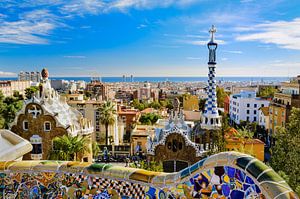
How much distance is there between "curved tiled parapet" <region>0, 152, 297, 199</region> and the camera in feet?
8.47

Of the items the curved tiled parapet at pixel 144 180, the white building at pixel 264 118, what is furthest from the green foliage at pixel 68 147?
the white building at pixel 264 118

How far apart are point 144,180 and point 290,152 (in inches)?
430

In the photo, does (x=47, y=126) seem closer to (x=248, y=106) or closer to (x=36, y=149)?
(x=36, y=149)

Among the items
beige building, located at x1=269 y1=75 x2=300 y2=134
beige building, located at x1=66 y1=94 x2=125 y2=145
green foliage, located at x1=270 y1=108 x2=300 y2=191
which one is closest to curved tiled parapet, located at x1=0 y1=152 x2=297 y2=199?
green foliage, located at x1=270 y1=108 x2=300 y2=191

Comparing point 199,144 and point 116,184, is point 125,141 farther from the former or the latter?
point 116,184

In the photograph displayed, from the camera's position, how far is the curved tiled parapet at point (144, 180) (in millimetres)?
2583

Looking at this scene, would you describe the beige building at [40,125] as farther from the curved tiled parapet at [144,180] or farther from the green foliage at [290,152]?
the curved tiled parapet at [144,180]

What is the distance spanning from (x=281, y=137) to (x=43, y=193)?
39.3 ft

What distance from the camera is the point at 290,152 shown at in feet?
40.9

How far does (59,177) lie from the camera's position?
11.7ft

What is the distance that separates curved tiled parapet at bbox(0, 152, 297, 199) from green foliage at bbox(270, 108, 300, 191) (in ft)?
33.0

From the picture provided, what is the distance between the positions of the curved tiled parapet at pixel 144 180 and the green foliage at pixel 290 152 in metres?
10.1

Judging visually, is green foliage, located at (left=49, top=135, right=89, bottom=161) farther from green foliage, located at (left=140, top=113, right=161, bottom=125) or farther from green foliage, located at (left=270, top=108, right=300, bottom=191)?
green foliage, located at (left=140, top=113, right=161, bottom=125)

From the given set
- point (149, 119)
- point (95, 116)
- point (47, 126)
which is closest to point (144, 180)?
point (47, 126)
